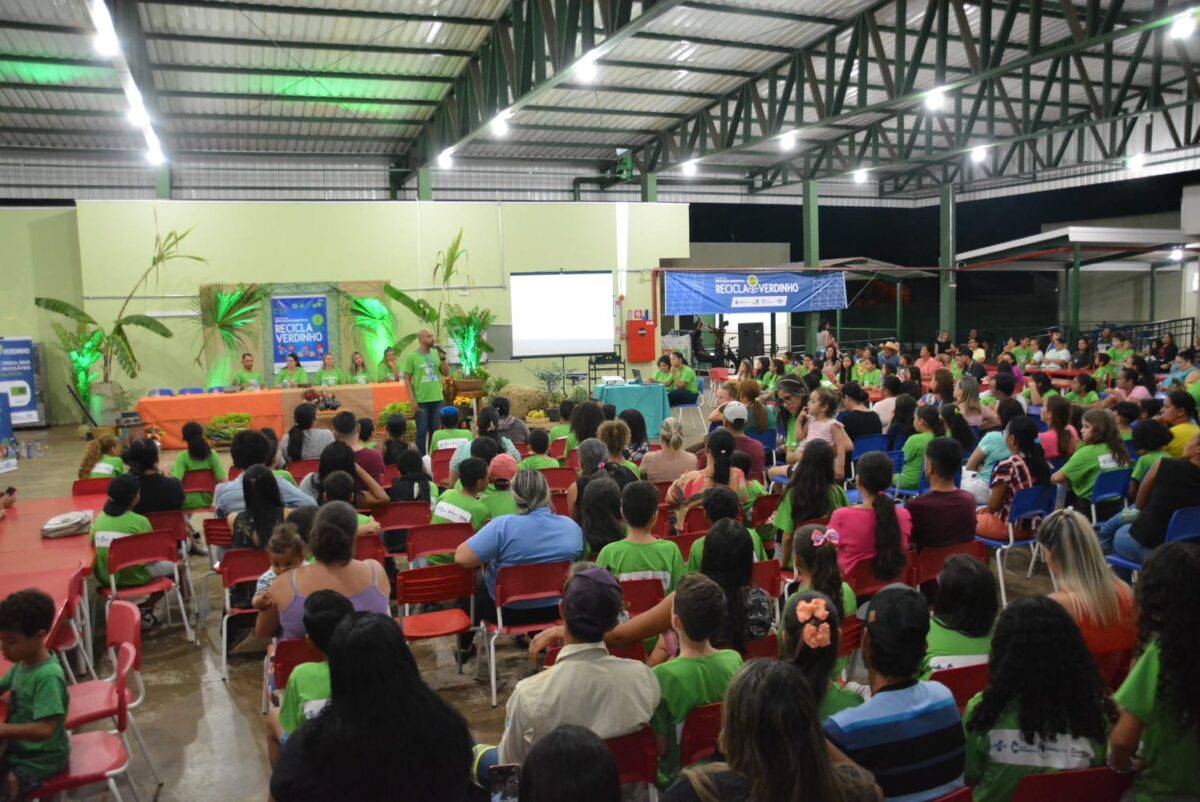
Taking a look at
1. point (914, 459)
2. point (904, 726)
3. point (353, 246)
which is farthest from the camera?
point (353, 246)

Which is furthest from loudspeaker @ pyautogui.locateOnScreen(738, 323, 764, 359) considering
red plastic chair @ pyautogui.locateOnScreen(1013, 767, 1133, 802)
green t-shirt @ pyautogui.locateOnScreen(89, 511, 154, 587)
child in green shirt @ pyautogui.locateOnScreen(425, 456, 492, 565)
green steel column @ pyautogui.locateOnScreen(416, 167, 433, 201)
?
red plastic chair @ pyautogui.locateOnScreen(1013, 767, 1133, 802)

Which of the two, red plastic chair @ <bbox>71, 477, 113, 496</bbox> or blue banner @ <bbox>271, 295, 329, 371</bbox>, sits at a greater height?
blue banner @ <bbox>271, 295, 329, 371</bbox>

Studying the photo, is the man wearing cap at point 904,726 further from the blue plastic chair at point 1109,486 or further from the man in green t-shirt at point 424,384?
the man in green t-shirt at point 424,384

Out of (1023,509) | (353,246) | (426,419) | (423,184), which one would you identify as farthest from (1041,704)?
(423,184)

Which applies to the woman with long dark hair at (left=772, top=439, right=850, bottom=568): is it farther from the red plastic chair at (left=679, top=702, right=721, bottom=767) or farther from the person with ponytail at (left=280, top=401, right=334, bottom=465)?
the person with ponytail at (left=280, top=401, right=334, bottom=465)

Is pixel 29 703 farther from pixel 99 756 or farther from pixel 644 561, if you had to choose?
pixel 644 561

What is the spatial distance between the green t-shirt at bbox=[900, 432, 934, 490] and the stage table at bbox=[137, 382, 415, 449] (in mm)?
6677

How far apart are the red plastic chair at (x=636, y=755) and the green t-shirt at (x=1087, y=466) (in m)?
3.95

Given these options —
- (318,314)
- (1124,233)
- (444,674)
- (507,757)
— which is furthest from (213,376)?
(1124,233)

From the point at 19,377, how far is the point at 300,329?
441 centimetres

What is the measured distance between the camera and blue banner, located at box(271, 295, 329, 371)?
1419 centimetres

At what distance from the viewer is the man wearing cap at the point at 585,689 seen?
7.60 feet

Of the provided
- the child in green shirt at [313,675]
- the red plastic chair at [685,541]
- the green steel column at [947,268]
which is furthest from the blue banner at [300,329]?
the green steel column at [947,268]

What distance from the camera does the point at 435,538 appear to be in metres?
4.49
